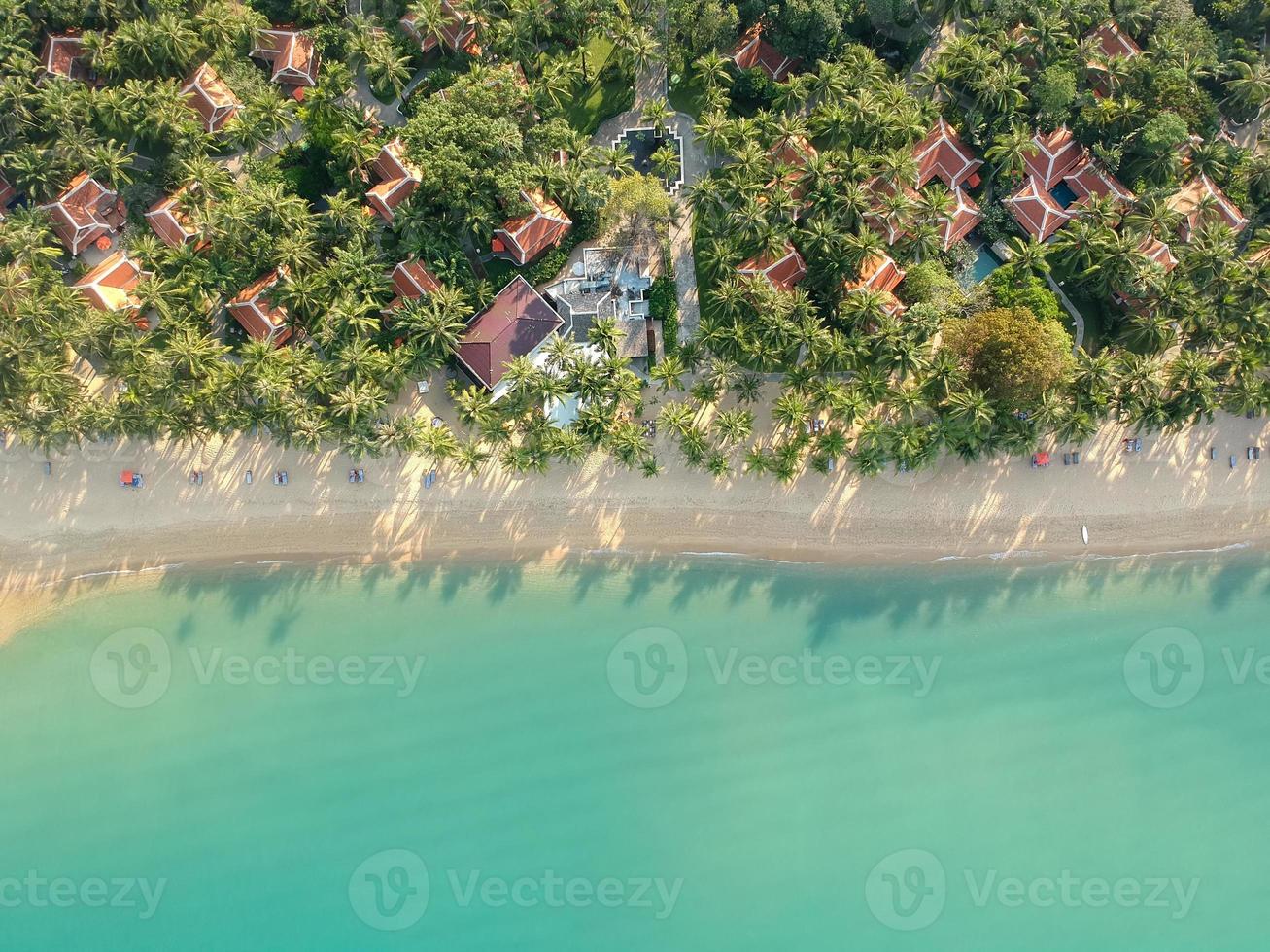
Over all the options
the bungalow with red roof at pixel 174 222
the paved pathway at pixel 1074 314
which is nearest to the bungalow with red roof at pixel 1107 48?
the paved pathway at pixel 1074 314

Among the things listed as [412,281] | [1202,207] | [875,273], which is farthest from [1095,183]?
[412,281]

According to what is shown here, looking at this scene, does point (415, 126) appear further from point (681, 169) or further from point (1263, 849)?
point (1263, 849)

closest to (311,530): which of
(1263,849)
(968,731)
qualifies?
(968,731)

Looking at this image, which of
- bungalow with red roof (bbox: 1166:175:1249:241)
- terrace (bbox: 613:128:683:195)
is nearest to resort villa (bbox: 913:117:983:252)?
bungalow with red roof (bbox: 1166:175:1249:241)
